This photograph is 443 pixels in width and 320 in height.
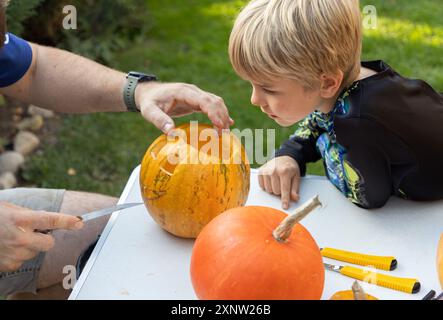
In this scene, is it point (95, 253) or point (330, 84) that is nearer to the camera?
point (95, 253)

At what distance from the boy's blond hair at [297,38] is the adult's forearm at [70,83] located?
47cm

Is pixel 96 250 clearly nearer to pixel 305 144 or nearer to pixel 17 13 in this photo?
pixel 305 144

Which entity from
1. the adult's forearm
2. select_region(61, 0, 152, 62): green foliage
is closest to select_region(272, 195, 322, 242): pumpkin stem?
the adult's forearm

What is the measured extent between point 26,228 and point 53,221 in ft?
0.23

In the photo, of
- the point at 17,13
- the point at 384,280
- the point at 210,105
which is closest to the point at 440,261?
the point at 384,280

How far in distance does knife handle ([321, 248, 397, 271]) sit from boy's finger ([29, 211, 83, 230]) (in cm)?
54

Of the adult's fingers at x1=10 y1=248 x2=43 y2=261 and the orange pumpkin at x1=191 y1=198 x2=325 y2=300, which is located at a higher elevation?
the orange pumpkin at x1=191 y1=198 x2=325 y2=300

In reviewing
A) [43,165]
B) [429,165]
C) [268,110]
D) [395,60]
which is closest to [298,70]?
[268,110]

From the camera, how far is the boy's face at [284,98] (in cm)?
140

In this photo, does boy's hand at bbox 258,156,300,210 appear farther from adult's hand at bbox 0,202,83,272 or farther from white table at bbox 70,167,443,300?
adult's hand at bbox 0,202,83,272

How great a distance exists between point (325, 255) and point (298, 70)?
0.43 metres

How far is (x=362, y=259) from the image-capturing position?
123 centimetres

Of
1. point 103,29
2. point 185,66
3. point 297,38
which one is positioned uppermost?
point 297,38

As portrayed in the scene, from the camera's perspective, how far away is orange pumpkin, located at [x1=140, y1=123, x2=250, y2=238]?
1250 mm
